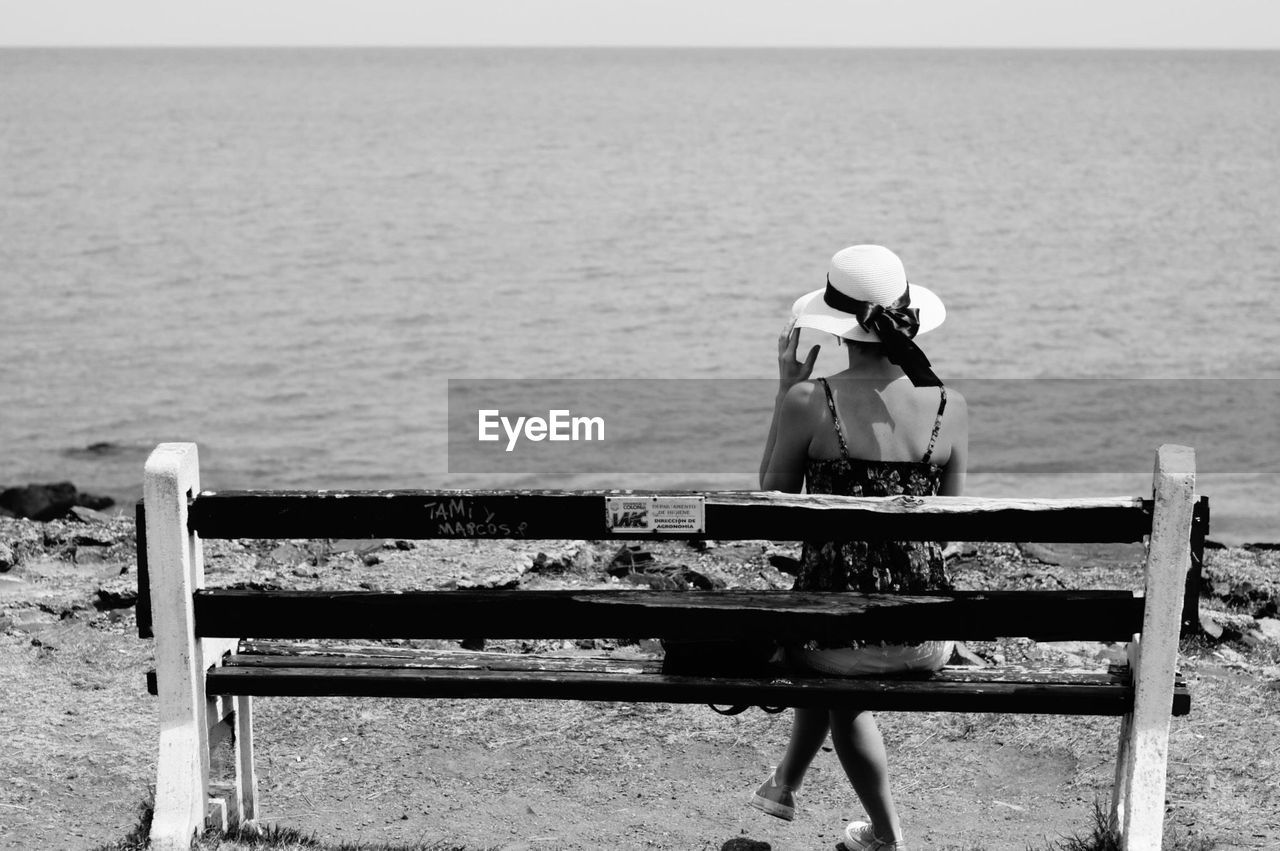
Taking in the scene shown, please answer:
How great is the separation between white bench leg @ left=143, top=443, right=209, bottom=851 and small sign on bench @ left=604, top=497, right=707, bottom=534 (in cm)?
108

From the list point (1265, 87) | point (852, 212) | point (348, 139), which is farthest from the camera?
point (1265, 87)

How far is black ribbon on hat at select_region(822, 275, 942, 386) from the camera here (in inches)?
159

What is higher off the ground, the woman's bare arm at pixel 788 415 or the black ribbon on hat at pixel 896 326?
the black ribbon on hat at pixel 896 326

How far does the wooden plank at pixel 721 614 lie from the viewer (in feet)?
13.0

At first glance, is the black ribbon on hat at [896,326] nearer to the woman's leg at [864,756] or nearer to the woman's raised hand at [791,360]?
the woman's raised hand at [791,360]

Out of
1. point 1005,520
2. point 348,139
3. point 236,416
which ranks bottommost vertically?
point 236,416

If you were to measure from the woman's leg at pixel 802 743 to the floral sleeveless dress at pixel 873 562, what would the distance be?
11.9 inches

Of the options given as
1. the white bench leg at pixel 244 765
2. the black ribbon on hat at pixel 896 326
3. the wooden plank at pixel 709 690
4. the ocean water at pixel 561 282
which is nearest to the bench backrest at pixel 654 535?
the wooden plank at pixel 709 690

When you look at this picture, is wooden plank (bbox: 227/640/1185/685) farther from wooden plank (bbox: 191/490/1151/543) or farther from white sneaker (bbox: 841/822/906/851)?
white sneaker (bbox: 841/822/906/851)

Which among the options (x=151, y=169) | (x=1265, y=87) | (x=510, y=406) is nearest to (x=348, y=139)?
(x=151, y=169)

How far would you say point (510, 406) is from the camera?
2017cm

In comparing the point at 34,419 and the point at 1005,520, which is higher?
the point at 1005,520

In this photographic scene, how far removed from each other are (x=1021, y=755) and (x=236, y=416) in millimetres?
15389

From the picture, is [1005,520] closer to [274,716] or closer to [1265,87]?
[274,716]
